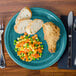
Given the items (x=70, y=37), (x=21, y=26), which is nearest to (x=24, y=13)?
(x=21, y=26)

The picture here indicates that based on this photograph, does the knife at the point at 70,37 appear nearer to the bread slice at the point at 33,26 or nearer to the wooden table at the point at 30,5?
the wooden table at the point at 30,5

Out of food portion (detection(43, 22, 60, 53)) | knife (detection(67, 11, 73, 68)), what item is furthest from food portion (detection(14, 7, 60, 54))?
knife (detection(67, 11, 73, 68))

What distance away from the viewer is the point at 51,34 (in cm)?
121

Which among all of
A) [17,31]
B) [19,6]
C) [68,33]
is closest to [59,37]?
[68,33]

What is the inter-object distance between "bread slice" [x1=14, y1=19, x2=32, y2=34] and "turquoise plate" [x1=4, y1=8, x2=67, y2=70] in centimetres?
6

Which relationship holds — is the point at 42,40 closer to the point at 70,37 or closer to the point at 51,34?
the point at 51,34

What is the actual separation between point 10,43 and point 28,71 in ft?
1.20

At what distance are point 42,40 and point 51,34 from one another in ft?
0.50

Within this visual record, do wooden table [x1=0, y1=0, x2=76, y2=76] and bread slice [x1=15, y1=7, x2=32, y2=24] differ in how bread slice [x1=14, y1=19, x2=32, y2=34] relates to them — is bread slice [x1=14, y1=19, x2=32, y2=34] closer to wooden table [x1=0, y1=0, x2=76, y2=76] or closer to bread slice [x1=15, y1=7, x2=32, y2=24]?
bread slice [x1=15, y1=7, x2=32, y2=24]

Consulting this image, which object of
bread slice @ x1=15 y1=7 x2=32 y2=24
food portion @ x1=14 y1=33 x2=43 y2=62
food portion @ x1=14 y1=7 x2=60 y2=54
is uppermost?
bread slice @ x1=15 y1=7 x2=32 y2=24

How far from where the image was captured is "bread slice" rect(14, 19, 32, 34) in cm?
126

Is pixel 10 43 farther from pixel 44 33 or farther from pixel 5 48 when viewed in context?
pixel 44 33

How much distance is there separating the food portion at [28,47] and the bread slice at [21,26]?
0.06 meters

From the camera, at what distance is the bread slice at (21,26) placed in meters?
1.26
